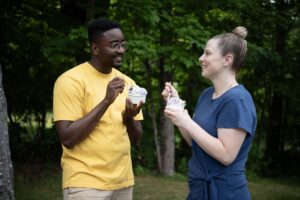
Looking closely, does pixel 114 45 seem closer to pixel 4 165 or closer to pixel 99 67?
pixel 99 67

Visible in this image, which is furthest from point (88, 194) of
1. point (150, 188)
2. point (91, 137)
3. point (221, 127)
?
point (150, 188)

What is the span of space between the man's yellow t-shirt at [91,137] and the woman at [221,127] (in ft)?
1.41

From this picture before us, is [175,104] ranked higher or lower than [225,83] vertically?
lower

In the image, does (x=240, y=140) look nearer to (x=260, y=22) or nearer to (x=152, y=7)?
(x=152, y=7)

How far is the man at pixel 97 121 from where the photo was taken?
2.71 m

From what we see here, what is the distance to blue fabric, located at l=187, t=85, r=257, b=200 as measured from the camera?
2498mm

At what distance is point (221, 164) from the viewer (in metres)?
2.56

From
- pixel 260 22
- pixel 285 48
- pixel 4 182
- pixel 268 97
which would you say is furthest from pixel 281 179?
pixel 4 182

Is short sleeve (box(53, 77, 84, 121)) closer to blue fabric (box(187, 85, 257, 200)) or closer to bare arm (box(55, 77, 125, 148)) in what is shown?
bare arm (box(55, 77, 125, 148))

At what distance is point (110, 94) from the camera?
2.70 meters

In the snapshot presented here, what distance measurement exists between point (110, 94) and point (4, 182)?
4.29 feet

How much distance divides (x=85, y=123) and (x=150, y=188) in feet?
14.5

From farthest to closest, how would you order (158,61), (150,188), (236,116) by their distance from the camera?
(158,61), (150,188), (236,116)

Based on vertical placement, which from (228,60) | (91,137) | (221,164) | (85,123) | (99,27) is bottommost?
(221,164)
